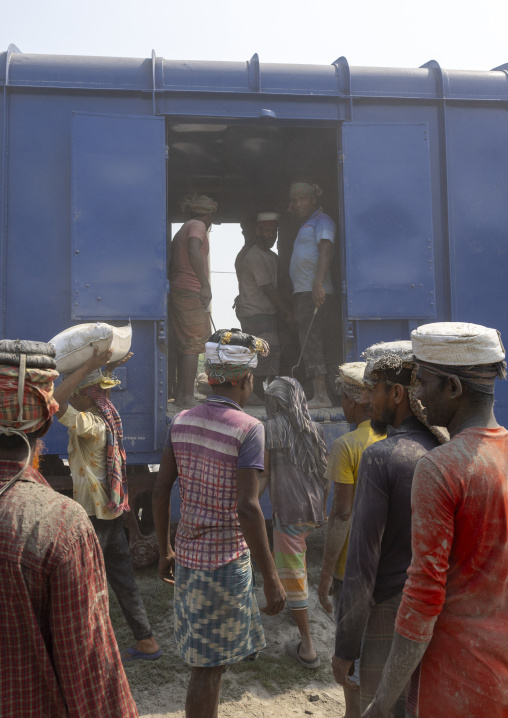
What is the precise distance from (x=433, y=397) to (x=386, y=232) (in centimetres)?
338

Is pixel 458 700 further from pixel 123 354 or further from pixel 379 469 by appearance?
pixel 123 354

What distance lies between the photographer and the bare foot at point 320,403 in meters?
5.06

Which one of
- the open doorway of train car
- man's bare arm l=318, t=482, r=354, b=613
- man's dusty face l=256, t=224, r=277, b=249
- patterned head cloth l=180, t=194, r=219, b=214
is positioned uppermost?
the open doorway of train car

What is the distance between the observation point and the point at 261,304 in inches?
232

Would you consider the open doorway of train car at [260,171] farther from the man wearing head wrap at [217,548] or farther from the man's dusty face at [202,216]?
the man wearing head wrap at [217,548]

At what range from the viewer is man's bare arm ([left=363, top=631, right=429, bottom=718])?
54.0 inches

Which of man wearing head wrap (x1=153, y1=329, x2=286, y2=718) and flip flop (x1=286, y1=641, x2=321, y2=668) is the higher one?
man wearing head wrap (x1=153, y1=329, x2=286, y2=718)

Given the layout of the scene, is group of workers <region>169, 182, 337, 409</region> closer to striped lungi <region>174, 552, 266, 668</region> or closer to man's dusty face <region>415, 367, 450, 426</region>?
striped lungi <region>174, 552, 266, 668</region>

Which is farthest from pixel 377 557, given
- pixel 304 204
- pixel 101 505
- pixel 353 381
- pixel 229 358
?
pixel 304 204

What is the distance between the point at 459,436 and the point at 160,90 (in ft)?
12.9

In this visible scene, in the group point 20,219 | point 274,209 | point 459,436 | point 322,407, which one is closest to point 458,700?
point 459,436

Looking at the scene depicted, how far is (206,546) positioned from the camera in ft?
7.73

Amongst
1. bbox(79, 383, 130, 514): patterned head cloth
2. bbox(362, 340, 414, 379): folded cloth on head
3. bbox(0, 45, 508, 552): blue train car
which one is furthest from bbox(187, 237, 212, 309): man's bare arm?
bbox(362, 340, 414, 379): folded cloth on head

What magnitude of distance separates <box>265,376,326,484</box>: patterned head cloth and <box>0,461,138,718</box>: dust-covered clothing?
2.44 metres
